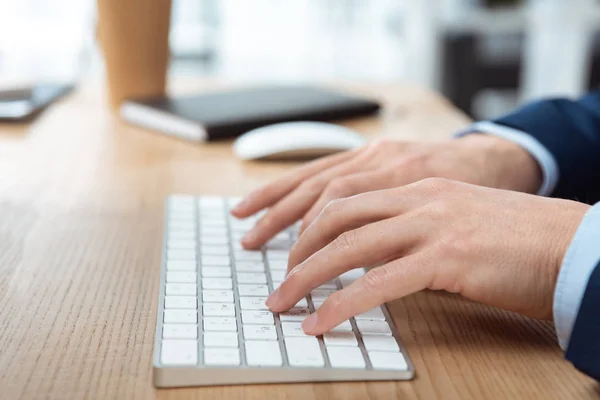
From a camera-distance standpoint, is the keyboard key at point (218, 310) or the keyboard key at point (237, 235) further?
the keyboard key at point (237, 235)

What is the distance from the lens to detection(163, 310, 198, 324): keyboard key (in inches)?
20.0

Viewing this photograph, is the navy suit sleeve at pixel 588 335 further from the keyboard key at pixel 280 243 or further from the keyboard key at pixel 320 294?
the keyboard key at pixel 280 243

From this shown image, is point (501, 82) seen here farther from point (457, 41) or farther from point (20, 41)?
point (20, 41)

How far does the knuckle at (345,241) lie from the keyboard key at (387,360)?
0.29ft

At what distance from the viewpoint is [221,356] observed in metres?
0.46

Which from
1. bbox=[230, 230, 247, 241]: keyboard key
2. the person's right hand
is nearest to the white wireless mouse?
the person's right hand

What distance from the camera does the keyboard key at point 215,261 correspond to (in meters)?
0.63

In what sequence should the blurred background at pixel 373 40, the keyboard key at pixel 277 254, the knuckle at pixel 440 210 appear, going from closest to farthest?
the knuckle at pixel 440 210 < the keyboard key at pixel 277 254 < the blurred background at pixel 373 40

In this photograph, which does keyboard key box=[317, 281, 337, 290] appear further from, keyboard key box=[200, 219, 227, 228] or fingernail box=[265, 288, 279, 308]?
keyboard key box=[200, 219, 227, 228]

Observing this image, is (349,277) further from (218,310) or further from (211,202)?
(211,202)

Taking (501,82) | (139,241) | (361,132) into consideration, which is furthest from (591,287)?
(501,82)

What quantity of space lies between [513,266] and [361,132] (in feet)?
2.09

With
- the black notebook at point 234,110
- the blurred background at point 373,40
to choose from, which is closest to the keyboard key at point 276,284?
the black notebook at point 234,110

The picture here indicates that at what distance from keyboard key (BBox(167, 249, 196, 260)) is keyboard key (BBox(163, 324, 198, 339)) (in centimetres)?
14
